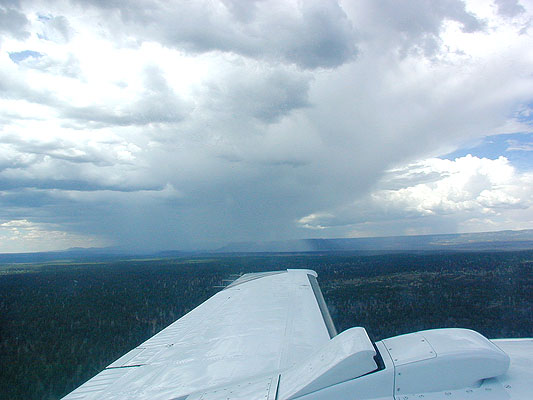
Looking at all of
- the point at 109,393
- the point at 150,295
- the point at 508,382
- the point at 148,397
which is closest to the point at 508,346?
the point at 508,382

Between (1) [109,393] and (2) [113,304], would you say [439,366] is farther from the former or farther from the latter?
(2) [113,304]

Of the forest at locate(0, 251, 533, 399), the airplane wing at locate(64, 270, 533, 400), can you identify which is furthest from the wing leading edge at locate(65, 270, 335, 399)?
the forest at locate(0, 251, 533, 399)

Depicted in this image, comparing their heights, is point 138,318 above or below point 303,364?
below

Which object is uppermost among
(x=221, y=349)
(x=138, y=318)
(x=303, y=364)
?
(x=303, y=364)

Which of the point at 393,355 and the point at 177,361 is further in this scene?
the point at 177,361

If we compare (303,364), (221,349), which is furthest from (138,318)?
(303,364)

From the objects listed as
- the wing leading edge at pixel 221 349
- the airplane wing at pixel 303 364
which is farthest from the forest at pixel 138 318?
the airplane wing at pixel 303 364

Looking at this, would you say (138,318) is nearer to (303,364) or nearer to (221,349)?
(221,349)

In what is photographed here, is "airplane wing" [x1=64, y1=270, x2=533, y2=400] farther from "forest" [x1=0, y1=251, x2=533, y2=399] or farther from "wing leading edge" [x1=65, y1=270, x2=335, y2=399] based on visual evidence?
"forest" [x1=0, y1=251, x2=533, y2=399]

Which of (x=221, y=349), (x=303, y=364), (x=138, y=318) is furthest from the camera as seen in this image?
(x=138, y=318)

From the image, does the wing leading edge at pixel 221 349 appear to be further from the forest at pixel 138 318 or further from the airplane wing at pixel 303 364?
the forest at pixel 138 318
